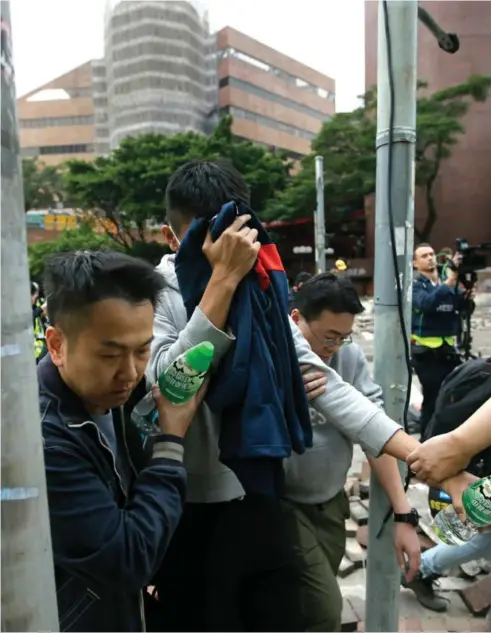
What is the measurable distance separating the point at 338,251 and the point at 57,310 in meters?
26.6

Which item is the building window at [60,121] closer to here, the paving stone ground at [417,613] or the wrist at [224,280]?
the paving stone ground at [417,613]

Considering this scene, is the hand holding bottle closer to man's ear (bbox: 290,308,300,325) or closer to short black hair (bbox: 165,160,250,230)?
short black hair (bbox: 165,160,250,230)

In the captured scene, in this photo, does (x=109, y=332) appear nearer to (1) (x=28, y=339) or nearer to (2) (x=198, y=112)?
(1) (x=28, y=339)

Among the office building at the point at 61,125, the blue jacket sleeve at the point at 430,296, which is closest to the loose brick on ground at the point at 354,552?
the blue jacket sleeve at the point at 430,296

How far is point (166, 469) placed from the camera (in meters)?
1.20

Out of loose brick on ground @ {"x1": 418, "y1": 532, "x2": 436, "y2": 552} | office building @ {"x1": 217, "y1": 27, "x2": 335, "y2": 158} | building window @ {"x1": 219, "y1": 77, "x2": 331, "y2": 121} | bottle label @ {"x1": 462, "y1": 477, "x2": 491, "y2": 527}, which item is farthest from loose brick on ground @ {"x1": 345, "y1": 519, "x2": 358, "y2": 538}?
building window @ {"x1": 219, "y1": 77, "x2": 331, "y2": 121}

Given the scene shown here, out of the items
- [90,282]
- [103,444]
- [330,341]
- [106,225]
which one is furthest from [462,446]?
[106,225]

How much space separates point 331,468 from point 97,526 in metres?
0.94

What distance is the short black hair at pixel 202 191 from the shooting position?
4.84 ft

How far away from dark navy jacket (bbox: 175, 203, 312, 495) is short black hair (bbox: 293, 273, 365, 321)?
49cm

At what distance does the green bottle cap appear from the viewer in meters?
1.24

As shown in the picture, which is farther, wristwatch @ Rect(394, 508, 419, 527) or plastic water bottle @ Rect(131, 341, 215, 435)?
wristwatch @ Rect(394, 508, 419, 527)

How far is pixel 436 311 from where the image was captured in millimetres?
4414

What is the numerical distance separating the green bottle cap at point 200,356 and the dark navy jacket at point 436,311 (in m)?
3.55
